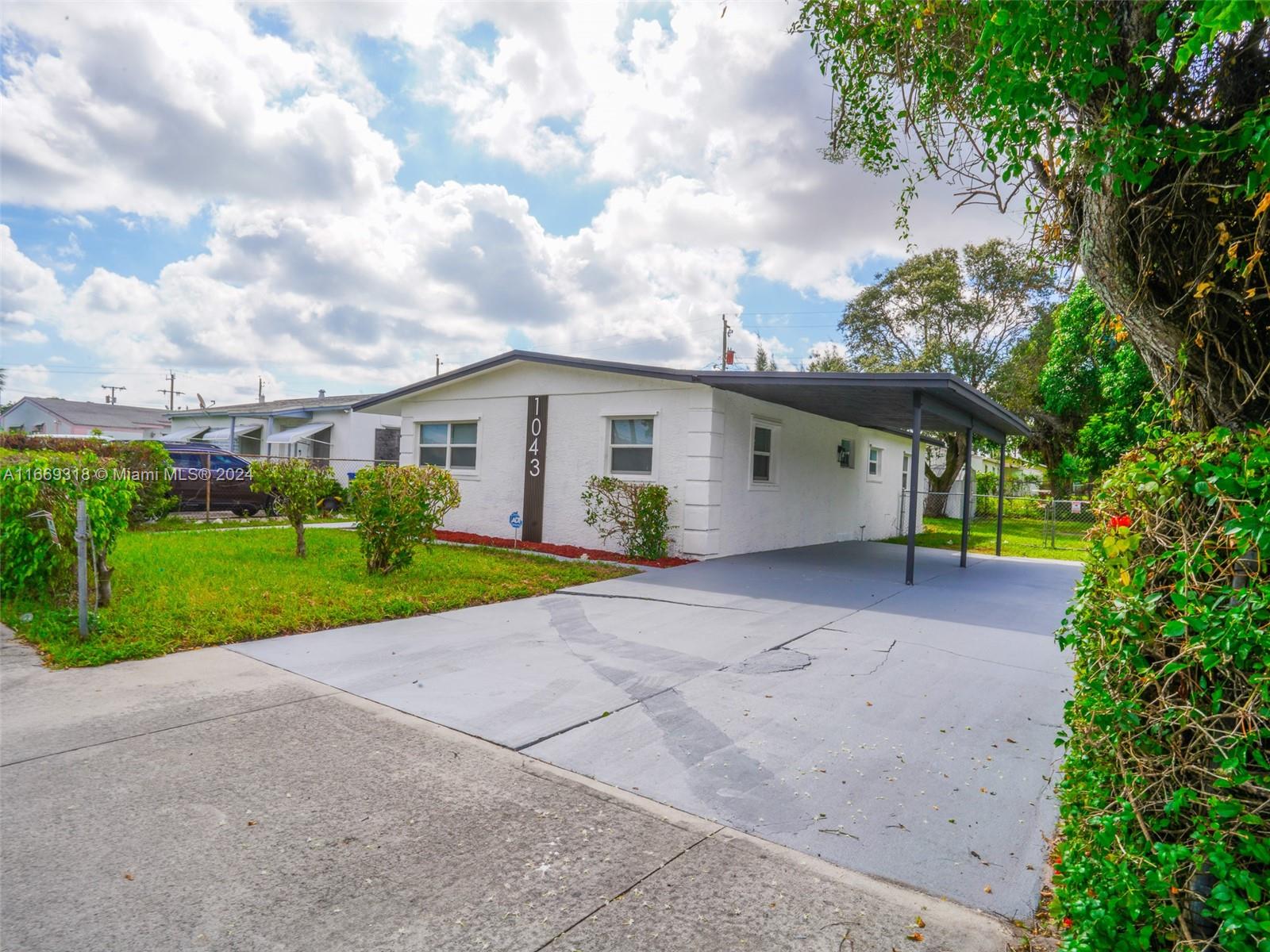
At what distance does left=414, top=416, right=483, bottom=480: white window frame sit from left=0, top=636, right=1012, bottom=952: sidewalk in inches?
412

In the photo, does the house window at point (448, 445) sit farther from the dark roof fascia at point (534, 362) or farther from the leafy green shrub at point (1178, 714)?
the leafy green shrub at point (1178, 714)

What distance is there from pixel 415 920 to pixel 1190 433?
2961 millimetres

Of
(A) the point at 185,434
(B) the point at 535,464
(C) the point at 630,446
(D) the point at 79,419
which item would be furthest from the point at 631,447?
(D) the point at 79,419

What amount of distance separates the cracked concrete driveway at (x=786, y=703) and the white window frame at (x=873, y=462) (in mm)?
9780

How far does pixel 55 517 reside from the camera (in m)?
6.17

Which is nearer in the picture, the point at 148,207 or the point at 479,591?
the point at 479,591

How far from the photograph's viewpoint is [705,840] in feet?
9.42

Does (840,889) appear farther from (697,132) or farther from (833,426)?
(833,426)

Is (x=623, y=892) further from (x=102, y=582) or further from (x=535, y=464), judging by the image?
(x=535, y=464)

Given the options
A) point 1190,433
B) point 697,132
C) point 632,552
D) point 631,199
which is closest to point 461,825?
point 1190,433

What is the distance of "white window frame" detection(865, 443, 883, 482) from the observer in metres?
18.2

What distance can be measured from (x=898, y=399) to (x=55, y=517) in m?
10.8

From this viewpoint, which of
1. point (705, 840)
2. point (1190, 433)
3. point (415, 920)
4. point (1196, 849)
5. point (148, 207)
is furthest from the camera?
point (148, 207)

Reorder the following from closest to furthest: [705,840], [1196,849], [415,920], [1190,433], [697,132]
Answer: [1196,849]
[1190,433]
[415,920]
[705,840]
[697,132]
